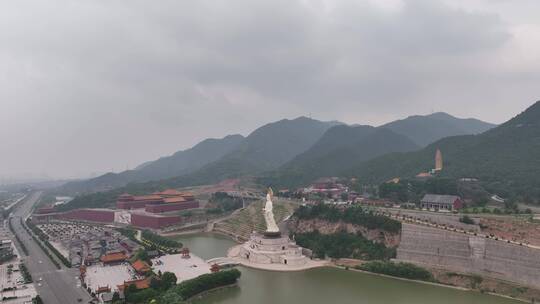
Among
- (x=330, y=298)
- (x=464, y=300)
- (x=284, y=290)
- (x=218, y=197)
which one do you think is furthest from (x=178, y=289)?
(x=218, y=197)

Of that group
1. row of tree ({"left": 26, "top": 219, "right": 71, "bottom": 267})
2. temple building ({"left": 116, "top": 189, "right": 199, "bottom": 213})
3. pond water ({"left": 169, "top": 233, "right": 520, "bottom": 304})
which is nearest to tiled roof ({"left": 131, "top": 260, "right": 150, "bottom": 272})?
pond water ({"left": 169, "top": 233, "right": 520, "bottom": 304})

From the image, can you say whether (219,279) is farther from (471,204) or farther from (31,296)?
(471,204)

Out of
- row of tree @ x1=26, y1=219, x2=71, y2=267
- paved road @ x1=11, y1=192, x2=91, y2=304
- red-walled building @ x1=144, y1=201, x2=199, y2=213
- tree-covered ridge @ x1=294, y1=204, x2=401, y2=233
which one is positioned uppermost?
tree-covered ridge @ x1=294, y1=204, x2=401, y2=233

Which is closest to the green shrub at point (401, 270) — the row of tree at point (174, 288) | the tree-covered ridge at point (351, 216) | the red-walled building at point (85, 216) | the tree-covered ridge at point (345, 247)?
the tree-covered ridge at point (345, 247)

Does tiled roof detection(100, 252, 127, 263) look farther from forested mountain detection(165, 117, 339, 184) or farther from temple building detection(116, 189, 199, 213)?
forested mountain detection(165, 117, 339, 184)

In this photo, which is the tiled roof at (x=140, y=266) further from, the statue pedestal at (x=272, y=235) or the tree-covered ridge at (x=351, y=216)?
the tree-covered ridge at (x=351, y=216)

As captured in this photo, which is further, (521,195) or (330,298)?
(521,195)
